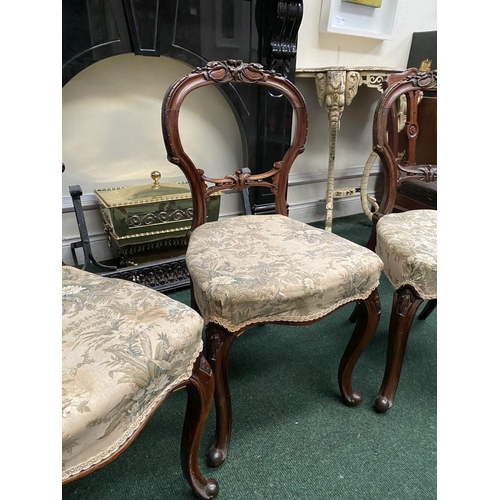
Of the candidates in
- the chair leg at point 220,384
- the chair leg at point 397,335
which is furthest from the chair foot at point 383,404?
the chair leg at point 220,384

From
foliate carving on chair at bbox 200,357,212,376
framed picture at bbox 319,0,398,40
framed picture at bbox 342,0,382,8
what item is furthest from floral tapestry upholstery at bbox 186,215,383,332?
framed picture at bbox 342,0,382,8

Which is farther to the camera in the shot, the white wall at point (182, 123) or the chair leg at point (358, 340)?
the white wall at point (182, 123)

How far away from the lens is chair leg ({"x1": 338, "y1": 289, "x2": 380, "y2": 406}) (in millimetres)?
955

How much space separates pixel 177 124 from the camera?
0.99 meters

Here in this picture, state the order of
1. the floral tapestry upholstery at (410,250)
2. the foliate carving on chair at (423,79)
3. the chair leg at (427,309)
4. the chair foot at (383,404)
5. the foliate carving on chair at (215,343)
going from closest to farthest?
the foliate carving on chair at (215,343)
the floral tapestry upholstery at (410,250)
the chair foot at (383,404)
the foliate carving on chair at (423,79)
the chair leg at (427,309)

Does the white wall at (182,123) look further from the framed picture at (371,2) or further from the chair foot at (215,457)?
the chair foot at (215,457)

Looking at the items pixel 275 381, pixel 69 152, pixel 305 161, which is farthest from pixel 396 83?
pixel 69 152

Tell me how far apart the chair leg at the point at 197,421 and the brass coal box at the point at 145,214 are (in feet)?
2.88

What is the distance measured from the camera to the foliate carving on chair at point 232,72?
1.03 m

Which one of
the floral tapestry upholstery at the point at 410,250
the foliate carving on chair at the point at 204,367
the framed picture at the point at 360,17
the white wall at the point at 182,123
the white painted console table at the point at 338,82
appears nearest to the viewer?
the foliate carving on chair at the point at 204,367

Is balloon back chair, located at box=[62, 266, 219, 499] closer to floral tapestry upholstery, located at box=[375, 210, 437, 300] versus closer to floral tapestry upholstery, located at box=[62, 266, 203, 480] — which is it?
floral tapestry upholstery, located at box=[62, 266, 203, 480]

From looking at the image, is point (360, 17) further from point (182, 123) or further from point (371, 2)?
point (182, 123)
